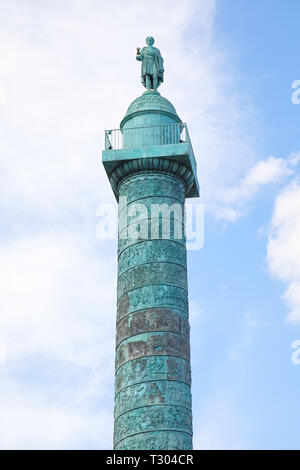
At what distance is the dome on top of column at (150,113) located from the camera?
2003 cm

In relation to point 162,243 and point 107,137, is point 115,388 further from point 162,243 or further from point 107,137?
point 107,137

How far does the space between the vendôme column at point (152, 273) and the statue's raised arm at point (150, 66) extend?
1.1 inches

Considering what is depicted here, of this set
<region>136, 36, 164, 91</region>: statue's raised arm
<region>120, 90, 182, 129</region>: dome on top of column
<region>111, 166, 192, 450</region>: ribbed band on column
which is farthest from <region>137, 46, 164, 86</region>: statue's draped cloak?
<region>111, 166, 192, 450</region>: ribbed band on column

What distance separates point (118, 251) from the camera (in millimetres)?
19031

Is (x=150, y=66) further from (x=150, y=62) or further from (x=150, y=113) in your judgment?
(x=150, y=113)

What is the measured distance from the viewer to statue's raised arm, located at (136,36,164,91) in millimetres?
21156

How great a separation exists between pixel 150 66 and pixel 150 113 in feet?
5.88

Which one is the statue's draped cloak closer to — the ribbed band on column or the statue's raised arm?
the statue's raised arm

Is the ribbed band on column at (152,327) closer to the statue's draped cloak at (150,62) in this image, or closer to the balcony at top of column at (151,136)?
the balcony at top of column at (151,136)

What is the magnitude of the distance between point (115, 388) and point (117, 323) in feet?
5.10

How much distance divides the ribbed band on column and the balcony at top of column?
0.75 ft

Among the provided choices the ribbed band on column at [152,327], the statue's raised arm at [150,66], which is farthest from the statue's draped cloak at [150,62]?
the ribbed band on column at [152,327]

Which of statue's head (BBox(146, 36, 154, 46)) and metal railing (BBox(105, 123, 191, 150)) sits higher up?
statue's head (BBox(146, 36, 154, 46))
